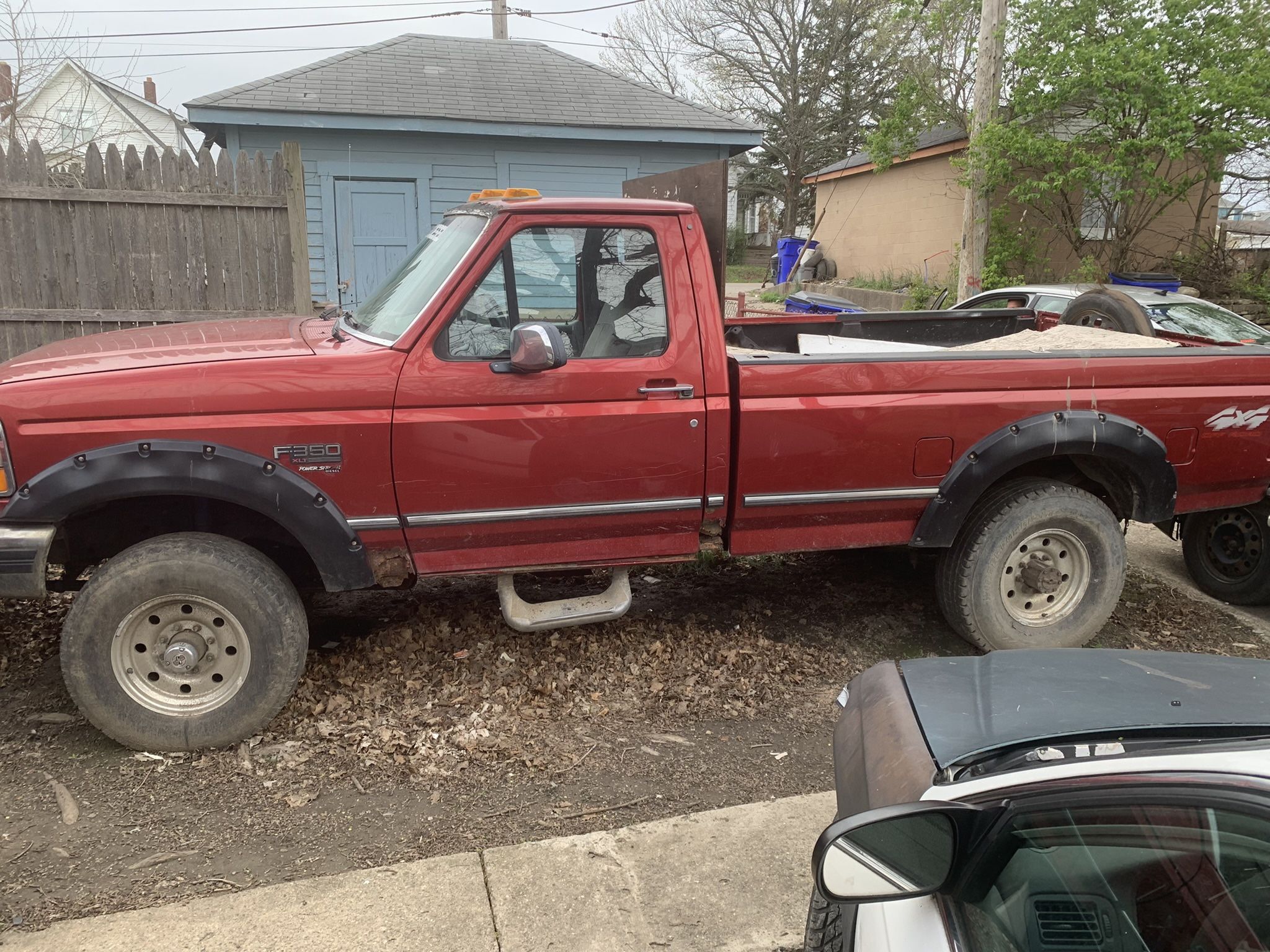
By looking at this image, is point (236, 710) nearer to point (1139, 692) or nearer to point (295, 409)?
point (295, 409)

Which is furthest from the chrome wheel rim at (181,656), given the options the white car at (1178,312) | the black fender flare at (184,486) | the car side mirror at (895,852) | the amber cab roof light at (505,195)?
the white car at (1178,312)

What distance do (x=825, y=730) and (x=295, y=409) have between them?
8.46ft

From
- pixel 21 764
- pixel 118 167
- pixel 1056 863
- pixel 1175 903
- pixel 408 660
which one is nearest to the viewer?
pixel 1175 903

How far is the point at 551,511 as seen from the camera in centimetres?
Result: 405

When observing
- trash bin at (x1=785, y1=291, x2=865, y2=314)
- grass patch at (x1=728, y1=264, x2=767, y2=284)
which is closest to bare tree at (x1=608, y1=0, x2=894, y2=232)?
grass patch at (x1=728, y1=264, x2=767, y2=284)

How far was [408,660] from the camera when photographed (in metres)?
4.50

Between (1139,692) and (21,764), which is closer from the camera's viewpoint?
(1139,692)

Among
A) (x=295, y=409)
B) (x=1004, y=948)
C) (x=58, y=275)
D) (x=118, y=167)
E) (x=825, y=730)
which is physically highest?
(x=118, y=167)

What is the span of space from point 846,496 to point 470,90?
10.4m

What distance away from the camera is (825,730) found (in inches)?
164

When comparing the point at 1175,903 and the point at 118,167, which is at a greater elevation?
the point at 118,167

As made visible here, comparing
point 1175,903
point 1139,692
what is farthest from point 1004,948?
point 1139,692

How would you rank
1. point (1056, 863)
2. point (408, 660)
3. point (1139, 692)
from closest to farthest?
point (1056, 863) < point (1139, 692) < point (408, 660)

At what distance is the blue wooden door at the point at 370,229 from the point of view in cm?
1202
